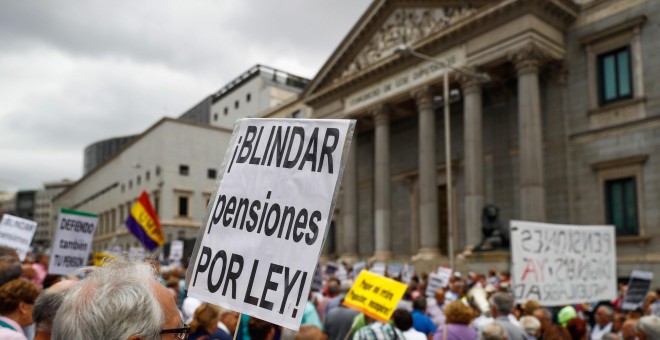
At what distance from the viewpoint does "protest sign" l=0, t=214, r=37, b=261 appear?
1165 cm

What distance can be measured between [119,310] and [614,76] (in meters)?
25.8

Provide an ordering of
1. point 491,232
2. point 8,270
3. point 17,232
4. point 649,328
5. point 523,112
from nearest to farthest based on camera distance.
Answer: point 649,328 → point 8,270 → point 17,232 → point 491,232 → point 523,112

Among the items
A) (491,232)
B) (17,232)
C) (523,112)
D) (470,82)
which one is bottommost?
(491,232)

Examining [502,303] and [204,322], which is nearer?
[204,322]

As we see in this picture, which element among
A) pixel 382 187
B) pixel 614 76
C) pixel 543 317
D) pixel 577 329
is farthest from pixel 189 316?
Result: pixel 382 187

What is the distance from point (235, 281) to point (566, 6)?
83.3ft

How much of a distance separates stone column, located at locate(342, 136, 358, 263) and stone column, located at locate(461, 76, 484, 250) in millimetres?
8750

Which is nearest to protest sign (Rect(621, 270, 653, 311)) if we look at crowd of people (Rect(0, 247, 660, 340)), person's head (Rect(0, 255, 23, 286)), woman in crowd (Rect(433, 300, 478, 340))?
crowd of people (Rect(0, 247, 660, 340))

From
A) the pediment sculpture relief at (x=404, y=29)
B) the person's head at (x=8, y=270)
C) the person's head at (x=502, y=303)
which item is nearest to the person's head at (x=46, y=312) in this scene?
the person's head at (x=8, y=270)

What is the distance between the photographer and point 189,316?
8.90 meters

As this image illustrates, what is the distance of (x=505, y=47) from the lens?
25469 mm

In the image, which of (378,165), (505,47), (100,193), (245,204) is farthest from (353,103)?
(100,193)

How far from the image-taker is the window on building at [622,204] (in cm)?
2366

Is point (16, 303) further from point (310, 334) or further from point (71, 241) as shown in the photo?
point (71, 241)
